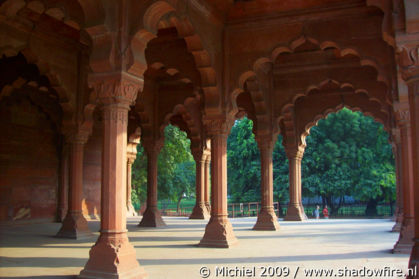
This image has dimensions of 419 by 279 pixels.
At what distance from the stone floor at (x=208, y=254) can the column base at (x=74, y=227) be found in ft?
1.17

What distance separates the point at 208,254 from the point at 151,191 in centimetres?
690

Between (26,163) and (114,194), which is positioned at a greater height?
(26,163)

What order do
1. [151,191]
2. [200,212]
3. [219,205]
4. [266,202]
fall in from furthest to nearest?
[200,212]
[151,191]
[266,202]
[219,205]

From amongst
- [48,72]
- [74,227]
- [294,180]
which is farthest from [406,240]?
[48,72]

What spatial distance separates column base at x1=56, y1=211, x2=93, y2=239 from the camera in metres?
11.9

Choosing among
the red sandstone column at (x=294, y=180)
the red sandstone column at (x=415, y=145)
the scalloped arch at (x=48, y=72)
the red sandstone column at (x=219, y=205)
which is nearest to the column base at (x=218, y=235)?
the red sandstone column at (x=219, y=205)

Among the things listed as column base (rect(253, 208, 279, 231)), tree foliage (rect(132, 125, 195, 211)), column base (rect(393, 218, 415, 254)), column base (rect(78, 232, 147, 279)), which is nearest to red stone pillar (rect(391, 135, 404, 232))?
column base (rect(253, 208, 279, 231))

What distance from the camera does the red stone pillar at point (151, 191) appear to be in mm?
15586

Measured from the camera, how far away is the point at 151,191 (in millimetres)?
15570

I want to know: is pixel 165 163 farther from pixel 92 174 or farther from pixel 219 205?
pixel 219 205

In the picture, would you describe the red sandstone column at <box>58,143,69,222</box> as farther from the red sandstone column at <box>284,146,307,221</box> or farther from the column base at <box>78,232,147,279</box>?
the column base at <box>78,232,147,279</box>

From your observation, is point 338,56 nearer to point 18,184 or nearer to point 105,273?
point 105,273

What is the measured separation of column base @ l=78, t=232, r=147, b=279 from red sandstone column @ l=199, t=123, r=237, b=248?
3.61 m

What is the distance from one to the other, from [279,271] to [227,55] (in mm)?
5816
